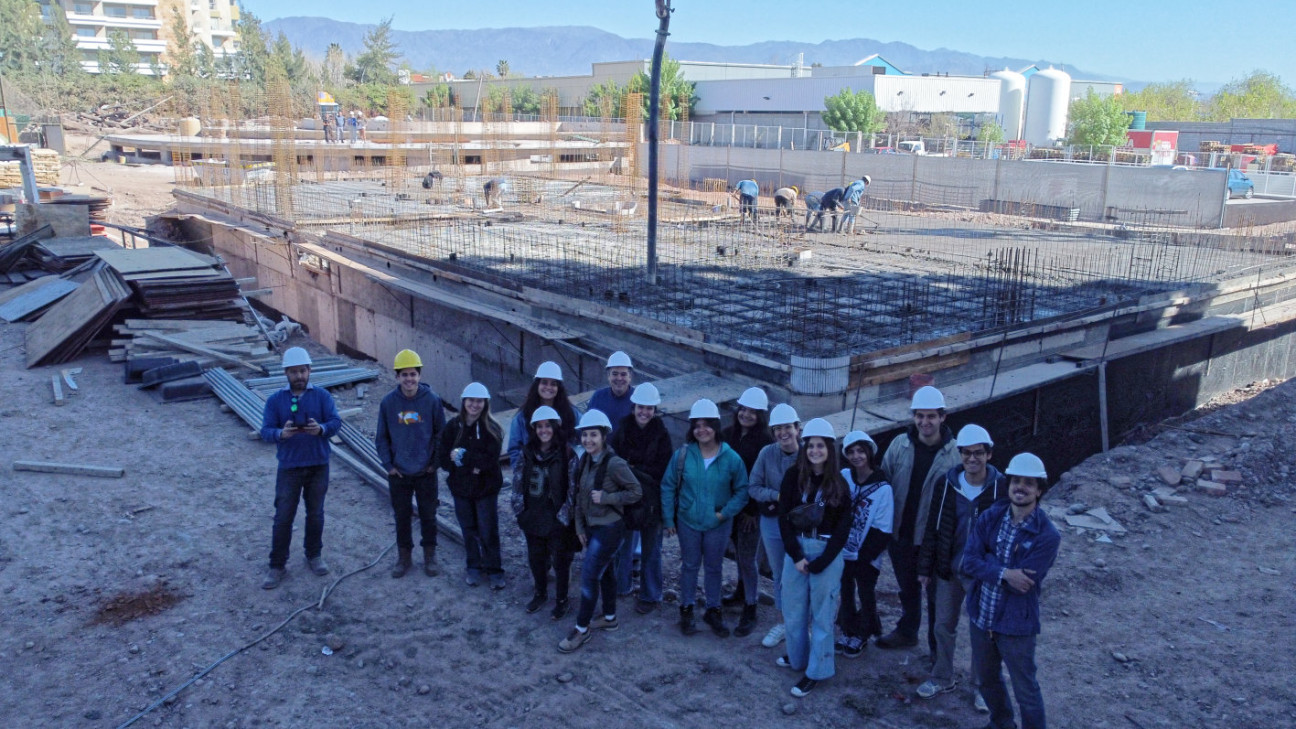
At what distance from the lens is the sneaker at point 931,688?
474cm

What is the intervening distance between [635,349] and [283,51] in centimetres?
6483

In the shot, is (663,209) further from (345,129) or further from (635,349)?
(345,129)

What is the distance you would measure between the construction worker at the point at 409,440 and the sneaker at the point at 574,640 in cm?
127

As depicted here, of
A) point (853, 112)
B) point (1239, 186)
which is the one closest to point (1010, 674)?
point (1239, 186)

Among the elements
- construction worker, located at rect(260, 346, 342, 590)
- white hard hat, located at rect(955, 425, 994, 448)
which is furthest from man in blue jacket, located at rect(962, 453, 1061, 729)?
construction worker, located at rect(260, 346, 342, 590)

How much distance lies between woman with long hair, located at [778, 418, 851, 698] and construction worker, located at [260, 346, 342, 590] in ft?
9.44

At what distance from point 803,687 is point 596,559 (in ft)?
4.12

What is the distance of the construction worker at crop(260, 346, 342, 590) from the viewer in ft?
18.8

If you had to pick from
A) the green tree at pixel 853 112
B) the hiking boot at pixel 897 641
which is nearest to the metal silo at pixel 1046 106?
the green tree at pixel 853 112

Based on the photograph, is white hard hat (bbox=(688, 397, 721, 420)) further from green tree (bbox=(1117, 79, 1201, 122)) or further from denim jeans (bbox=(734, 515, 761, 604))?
green tree (bbox=(1117, 79, 1201, 122))

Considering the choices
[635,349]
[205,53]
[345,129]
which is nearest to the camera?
[635,349]

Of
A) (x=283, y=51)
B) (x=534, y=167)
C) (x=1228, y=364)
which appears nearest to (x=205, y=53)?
(x=283, y=51)

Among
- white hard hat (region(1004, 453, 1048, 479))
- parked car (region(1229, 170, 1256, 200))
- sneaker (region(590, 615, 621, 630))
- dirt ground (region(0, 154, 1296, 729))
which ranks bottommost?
dirt ground (region(0, 154, 1296, 729))

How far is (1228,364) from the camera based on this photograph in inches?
498
